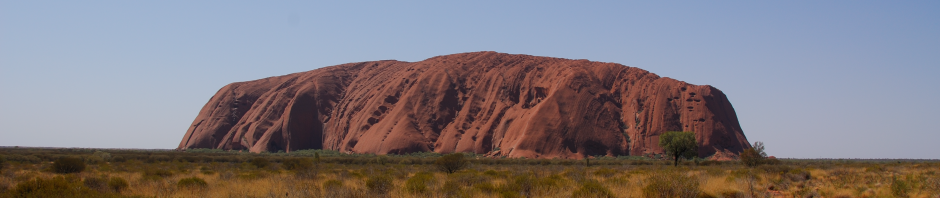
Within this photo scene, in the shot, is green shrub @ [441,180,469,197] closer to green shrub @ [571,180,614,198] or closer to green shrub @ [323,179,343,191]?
green shrub @ [571,180,614,198]

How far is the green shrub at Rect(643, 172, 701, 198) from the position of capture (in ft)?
35.8

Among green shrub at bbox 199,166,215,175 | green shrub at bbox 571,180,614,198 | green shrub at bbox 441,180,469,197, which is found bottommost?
green shrub at bbox 199,166,215,175

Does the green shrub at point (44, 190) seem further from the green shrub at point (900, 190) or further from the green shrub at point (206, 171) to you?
the green shrub at point (900, 190)

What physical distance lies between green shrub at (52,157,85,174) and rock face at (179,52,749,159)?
4120 cm

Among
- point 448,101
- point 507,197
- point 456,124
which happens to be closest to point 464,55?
point 448,101

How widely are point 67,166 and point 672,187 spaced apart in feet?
91.3

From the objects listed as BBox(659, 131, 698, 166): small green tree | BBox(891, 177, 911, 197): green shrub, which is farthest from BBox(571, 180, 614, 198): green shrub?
BBox(659, 131, 698, 166): small green tree

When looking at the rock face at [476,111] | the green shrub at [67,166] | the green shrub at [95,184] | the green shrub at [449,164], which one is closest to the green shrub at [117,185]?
the green shrub at [95,184]

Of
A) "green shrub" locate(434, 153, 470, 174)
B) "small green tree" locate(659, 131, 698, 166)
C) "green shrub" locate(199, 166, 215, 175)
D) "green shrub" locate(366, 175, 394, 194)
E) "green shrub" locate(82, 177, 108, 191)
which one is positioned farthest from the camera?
"small green tree" locate(659, 131, 698, 166)

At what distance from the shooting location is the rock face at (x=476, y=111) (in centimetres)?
6369

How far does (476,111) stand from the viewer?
7425 centimetres

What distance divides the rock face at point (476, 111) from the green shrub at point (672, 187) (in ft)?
155

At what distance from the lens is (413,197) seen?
10297 millimetres

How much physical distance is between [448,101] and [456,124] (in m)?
5.76
